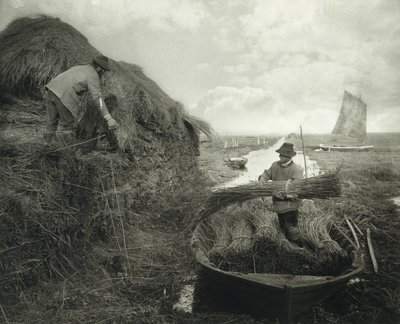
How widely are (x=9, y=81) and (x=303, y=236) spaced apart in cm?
552

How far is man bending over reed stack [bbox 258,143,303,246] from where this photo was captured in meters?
4.87

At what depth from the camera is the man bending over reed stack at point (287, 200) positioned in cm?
487

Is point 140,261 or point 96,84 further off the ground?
point 96,84

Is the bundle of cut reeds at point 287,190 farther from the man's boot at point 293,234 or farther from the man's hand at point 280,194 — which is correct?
the man's boot at point 293,234

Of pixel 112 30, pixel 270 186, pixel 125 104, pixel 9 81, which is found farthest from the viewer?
pixel 112 30

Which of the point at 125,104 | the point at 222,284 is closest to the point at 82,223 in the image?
the point at 222,284

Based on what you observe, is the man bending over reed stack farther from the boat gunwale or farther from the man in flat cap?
the man in flat cap

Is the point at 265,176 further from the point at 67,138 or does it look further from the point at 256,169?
the point at 256,169

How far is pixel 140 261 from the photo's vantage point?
4.99 metres

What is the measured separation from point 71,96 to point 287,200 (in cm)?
357

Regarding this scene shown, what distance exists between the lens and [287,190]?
4785mm

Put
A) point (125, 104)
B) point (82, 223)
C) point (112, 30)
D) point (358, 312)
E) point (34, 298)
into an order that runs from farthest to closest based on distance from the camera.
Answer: point (112, 30)
point (125, 104)
point (82, 223)
point (358, 312)
point (34, 298)

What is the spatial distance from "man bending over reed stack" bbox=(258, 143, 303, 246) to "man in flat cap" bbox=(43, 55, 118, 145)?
262cm

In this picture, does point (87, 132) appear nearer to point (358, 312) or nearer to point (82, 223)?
point (82, 223)
